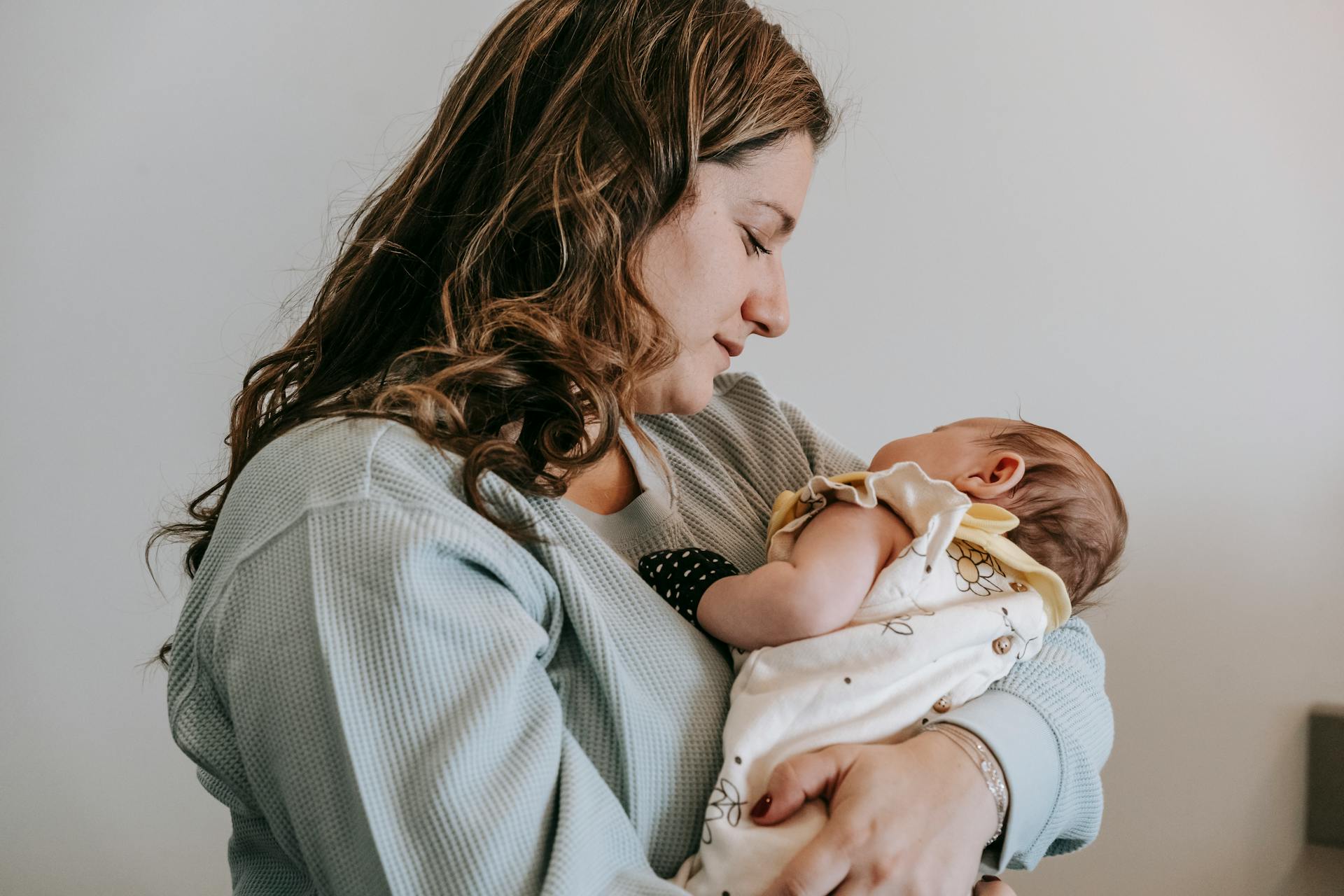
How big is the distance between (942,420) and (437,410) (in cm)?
121

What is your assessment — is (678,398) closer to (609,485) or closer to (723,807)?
(609,485)

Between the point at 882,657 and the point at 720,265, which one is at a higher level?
the point at 720,265

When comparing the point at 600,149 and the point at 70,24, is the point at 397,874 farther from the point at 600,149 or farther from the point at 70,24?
the point at 70,24

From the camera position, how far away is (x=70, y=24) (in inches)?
64.6

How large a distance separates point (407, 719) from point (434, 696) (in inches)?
1.1

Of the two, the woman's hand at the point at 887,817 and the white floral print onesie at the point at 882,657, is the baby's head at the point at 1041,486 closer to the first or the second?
the white floral print onesie at the point at 882,657

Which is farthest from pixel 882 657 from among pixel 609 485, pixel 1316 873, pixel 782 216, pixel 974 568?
pixel 1316 873

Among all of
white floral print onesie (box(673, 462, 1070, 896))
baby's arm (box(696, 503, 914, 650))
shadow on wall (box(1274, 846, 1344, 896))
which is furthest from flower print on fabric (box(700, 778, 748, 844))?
shadow on wall (box(1274, 846, 1344, 896))

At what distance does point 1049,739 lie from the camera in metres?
1.14

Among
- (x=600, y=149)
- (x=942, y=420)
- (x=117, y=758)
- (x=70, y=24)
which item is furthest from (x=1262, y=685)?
(x=70, y=24)

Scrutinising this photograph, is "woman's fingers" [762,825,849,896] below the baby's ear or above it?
below

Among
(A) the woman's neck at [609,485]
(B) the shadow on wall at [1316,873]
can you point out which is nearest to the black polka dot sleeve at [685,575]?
(A) the woman's neck at [609,485]

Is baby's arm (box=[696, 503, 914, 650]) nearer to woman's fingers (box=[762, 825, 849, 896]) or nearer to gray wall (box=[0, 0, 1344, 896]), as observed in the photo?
woman's fingers (box=[762, 825, 849, 896])

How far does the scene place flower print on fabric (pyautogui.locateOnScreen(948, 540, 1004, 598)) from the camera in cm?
112
